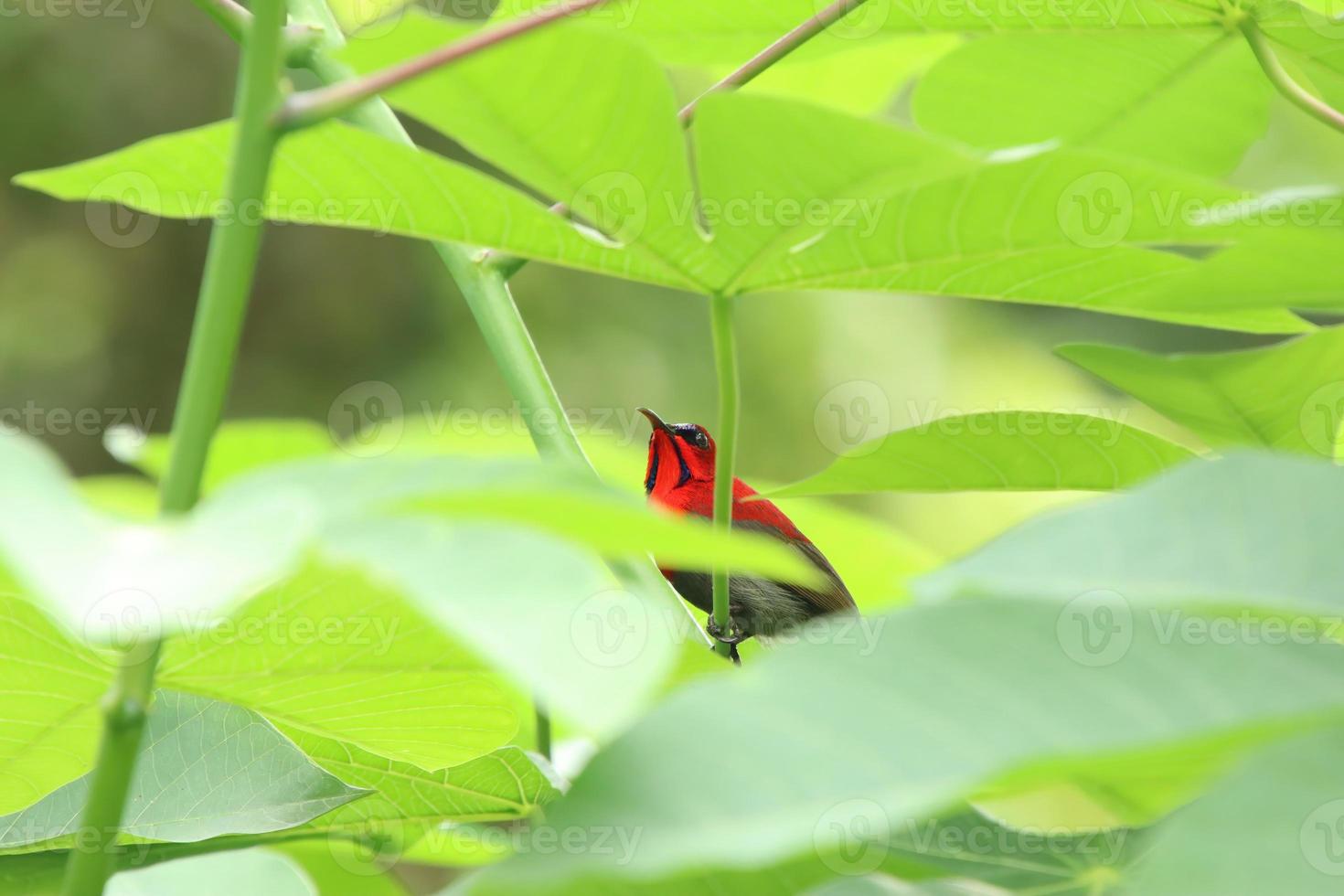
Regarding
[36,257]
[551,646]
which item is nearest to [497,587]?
[551,646]

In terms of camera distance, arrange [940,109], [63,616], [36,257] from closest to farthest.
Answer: [63,616], [940,109], [36,257]

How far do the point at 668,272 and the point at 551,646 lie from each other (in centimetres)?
30

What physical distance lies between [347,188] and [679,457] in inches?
47.5

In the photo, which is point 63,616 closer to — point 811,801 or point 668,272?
point 811,801

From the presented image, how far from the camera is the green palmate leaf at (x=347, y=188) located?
1.35 feet

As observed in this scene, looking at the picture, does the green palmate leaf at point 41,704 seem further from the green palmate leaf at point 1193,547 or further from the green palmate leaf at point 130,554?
the green palmate leaf at point 1193,547

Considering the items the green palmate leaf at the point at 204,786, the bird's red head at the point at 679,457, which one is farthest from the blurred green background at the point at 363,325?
the green palmate leaf at the point at 204,786

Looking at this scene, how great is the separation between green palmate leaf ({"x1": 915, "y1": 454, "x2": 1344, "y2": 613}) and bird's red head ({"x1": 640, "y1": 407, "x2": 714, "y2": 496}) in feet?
4.33

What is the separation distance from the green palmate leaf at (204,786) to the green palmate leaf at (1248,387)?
0.33 meters

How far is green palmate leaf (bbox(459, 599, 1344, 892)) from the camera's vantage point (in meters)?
0.24

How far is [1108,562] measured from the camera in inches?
10.6

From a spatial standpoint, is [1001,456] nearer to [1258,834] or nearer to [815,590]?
[1258,834]

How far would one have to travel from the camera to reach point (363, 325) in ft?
17.2

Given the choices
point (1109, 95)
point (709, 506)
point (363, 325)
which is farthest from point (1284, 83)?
point (363, 325)
